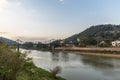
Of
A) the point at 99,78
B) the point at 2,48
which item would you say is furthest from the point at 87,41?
the point at 2,48

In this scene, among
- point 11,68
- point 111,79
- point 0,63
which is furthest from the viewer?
point 111,79

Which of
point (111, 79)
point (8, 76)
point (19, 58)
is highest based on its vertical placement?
point (19, 58)

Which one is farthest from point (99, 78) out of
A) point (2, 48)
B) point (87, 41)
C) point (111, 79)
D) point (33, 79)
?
point (87, 41)

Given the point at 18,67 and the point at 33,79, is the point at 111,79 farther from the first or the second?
the point at 18,67

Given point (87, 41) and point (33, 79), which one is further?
point (87, 41)

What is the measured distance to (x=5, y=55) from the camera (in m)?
18.5

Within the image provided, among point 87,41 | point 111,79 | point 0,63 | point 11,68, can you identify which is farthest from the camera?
point 87,41

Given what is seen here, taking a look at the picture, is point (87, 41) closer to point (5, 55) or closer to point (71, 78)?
point (71, 78)

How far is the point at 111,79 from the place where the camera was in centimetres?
3234

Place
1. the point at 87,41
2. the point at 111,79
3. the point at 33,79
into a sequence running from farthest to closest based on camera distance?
the point at 87,41 → the point at 111,79 → the point at 33,79

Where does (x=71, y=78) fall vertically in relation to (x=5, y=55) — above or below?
below

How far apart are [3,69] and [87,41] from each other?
504 ft

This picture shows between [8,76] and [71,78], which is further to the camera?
[71,78]

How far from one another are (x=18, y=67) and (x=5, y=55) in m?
1.60
